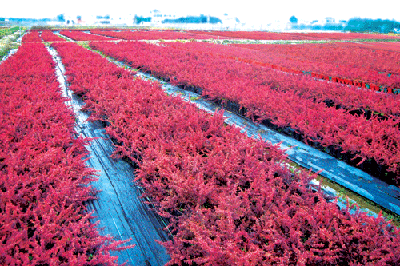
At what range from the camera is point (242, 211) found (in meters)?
2.35

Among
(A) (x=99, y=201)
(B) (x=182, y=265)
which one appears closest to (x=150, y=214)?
(A) (x=99, y=201)

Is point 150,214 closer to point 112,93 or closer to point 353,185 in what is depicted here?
point 353,185

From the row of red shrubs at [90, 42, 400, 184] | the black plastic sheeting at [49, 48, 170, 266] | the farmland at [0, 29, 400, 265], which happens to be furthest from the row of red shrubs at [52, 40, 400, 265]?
the row of red shrubs at [90, 42, 400, 184]

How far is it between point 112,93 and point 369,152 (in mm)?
5685

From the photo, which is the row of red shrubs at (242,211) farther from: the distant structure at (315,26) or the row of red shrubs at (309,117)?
the distant structure at (315,26)

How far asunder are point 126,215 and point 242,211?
159 centimetres

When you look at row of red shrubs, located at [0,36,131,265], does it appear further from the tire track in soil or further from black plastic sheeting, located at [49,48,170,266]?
the tire track in soil

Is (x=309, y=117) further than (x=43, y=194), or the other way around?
(x=309, y=117)

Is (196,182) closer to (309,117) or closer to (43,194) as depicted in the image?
(43,194)

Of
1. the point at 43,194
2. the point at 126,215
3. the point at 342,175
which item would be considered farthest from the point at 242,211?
the point at 342,175

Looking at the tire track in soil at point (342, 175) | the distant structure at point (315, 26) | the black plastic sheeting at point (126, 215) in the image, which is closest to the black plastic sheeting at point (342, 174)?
the tire track in soil at point (342, 175)

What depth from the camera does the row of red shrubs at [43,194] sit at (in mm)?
1784

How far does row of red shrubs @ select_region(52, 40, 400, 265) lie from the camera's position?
194 centimetres

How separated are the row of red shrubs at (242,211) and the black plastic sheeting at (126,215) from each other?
28 cm
